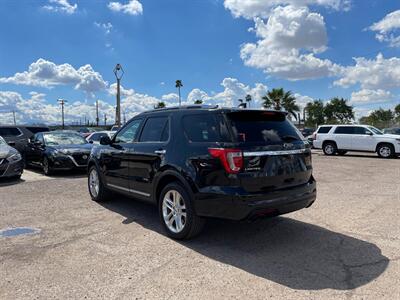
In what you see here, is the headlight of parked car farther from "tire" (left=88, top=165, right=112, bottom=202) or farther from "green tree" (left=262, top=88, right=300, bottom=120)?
"green tree" (left=262, top=88, right=300, bottom=120)

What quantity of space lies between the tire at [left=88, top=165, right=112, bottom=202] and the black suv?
5.60 ft

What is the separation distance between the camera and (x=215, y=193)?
13.8 feet

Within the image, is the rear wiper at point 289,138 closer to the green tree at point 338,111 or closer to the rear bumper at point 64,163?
A: the rear bumper at point 64,163

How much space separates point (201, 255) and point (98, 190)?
3.56m

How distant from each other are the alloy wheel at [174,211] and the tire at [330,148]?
1689 cm

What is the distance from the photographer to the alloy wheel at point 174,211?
4.75m

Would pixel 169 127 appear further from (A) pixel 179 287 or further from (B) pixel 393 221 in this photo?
(B) pixel 393 221

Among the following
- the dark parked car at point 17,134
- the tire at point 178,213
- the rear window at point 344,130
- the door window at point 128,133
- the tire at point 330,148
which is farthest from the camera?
the tire at point 330,148

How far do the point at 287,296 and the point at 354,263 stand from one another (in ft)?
3.91


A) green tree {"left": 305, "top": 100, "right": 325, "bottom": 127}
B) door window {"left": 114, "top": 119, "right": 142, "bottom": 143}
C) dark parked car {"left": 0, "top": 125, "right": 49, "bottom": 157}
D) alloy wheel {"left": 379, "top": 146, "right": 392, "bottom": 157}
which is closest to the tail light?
door window {"left": 114, "top": 119, "right": 142, "bottom": 143}

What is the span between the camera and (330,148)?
20.0 metres

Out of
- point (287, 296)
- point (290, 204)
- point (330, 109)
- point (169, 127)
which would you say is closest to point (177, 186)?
point (169, 127)

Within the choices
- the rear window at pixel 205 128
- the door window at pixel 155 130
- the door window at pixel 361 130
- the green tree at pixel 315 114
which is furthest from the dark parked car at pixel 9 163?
the green tree at pixel 315 114

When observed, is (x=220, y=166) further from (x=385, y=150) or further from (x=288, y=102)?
(x=288, y=102)
